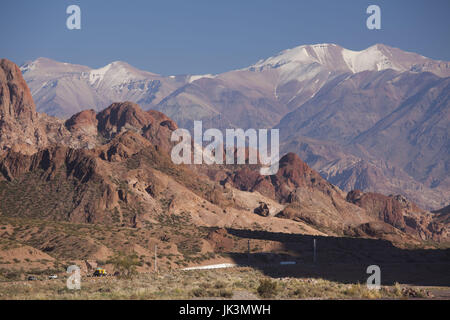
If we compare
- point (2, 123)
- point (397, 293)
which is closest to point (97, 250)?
point (397, 293)

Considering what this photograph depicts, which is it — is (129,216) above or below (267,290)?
below

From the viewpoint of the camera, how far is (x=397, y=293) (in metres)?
45.7

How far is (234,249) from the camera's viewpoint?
376ft

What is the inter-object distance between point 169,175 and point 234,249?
53.2 m

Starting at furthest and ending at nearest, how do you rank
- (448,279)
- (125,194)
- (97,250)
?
(125,194), (97,250), (448,279)

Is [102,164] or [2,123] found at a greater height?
[2,123]

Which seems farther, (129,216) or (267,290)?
(129,216)

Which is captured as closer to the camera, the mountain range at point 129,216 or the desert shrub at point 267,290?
the desert shrub at point 267,290

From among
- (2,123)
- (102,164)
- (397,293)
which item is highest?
(2,123)

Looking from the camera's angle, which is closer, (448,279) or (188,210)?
(448,279)

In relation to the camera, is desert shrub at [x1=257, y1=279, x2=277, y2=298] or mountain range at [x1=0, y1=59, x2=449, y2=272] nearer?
desert shrub at [x1=257, y1=279, x2=277, y2=298]
